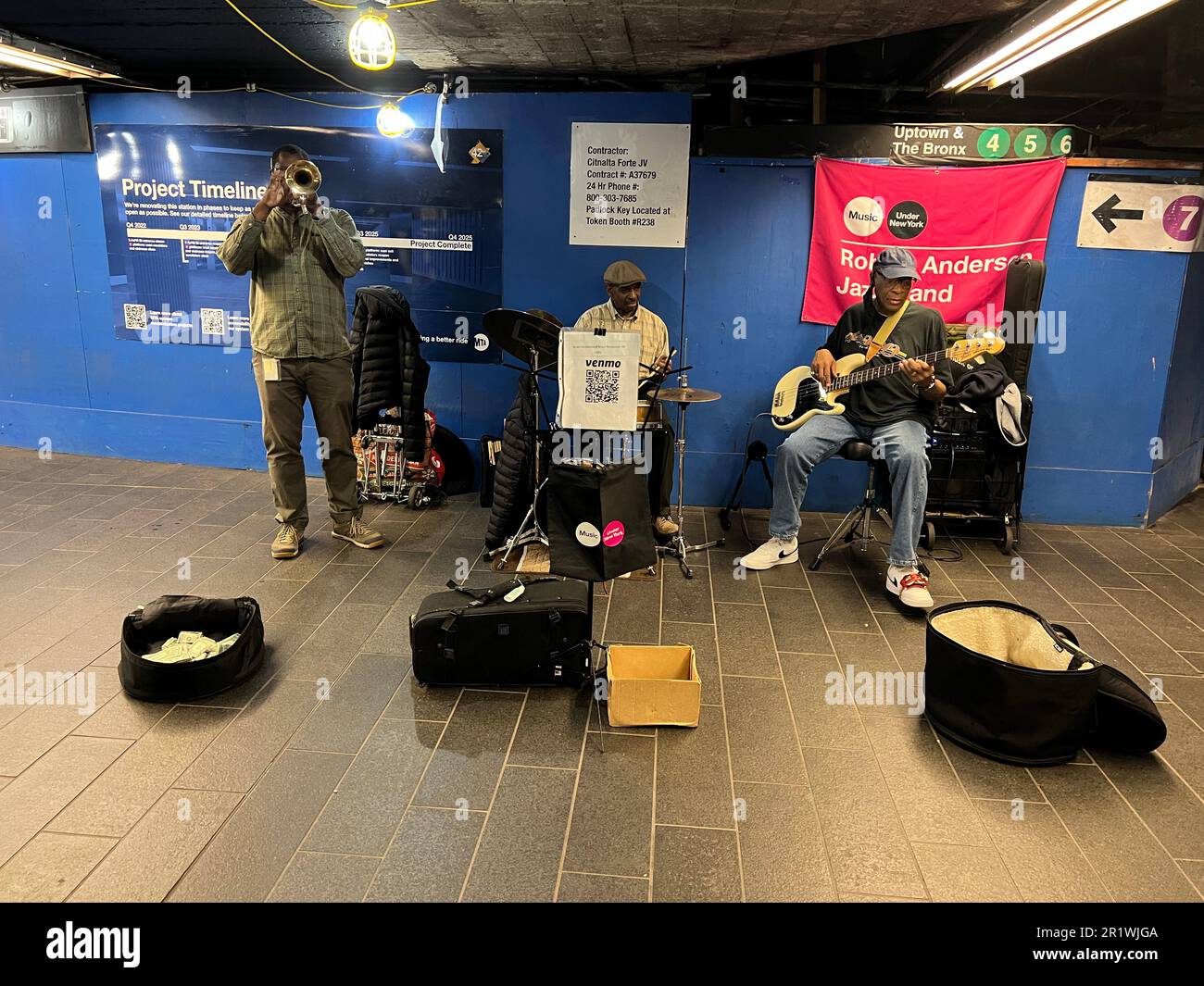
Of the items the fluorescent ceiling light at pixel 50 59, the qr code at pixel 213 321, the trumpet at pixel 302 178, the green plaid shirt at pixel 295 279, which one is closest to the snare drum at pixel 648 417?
the green plaid shirt at pixel 295 279

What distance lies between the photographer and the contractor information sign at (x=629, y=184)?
4.93 meters

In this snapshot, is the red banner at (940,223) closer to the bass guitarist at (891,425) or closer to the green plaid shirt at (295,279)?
the bass guitarist at (891,425)

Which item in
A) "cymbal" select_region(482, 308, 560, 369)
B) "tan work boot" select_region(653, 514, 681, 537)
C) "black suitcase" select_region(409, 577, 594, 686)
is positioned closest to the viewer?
"black suitcase" select_region(409, 577, 594, 686)

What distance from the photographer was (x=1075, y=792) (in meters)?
2.54

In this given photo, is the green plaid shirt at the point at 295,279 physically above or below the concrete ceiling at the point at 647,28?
below

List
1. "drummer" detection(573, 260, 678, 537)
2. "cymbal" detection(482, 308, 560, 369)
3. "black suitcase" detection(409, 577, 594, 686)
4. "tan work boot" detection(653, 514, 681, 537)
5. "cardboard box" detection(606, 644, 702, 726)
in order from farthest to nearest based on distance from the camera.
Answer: "tan work boot" detection(653, 514, 681, 537) → "drummer" detection(573, 260, 678, 537) → "cymbal" detection(482, 308, 560, 369) → "black suitcase" detection(409, 577, 594, 686) → "cardboard box" detection(606, 644, 702, 726)

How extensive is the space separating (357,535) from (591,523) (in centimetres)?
184

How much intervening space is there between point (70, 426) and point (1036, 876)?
6.71m

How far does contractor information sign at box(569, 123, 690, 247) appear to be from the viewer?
493 cm

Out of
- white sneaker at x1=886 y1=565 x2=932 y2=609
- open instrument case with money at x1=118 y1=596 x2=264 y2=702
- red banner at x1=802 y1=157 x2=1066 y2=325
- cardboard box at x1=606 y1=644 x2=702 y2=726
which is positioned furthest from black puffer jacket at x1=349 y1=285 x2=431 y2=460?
white sneaker at x1=886 y1=565 x2=932 y2=609

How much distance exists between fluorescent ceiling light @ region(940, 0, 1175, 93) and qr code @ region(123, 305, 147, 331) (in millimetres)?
5448

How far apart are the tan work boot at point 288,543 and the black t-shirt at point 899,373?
301 centimetres

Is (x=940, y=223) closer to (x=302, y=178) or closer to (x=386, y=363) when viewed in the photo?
(x=386, y=363)

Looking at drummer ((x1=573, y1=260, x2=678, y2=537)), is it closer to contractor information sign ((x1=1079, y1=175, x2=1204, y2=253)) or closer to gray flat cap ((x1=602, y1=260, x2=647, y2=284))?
Result: gray flat cap ((x1=602, y1=260, x2=647, y2=284))
